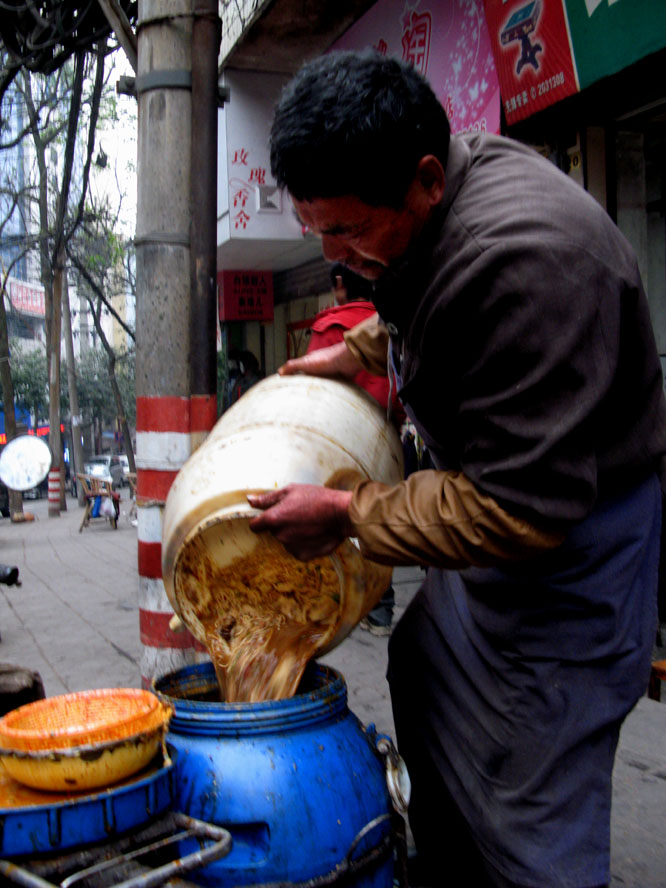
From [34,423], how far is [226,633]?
34.9 meters

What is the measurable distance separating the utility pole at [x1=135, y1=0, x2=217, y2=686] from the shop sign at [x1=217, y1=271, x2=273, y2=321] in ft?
20.9

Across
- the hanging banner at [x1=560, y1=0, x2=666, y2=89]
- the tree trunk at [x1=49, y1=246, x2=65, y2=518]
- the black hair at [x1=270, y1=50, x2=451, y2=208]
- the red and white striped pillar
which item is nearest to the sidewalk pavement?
the red and white striped pillar

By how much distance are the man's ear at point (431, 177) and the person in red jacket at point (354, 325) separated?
2.33 feet

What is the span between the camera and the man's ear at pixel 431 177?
149cm

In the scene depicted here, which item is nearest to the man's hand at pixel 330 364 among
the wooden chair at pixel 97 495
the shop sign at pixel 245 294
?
the shop sign at pixel 245 294

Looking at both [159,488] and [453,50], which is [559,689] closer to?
[159,488]

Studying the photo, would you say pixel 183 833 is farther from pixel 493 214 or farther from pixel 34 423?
pixel 34 423

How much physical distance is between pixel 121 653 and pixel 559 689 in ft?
13.2

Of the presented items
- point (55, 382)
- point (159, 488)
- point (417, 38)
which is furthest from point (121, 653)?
point (55, 382)

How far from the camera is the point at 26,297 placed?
4284 centimetres

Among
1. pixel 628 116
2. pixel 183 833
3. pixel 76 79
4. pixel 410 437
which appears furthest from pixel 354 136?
pixel 76 79

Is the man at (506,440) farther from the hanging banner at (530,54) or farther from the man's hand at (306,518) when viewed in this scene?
the hanging banner at (530,54)

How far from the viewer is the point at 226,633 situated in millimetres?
1963

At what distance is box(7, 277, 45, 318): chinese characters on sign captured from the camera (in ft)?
134
